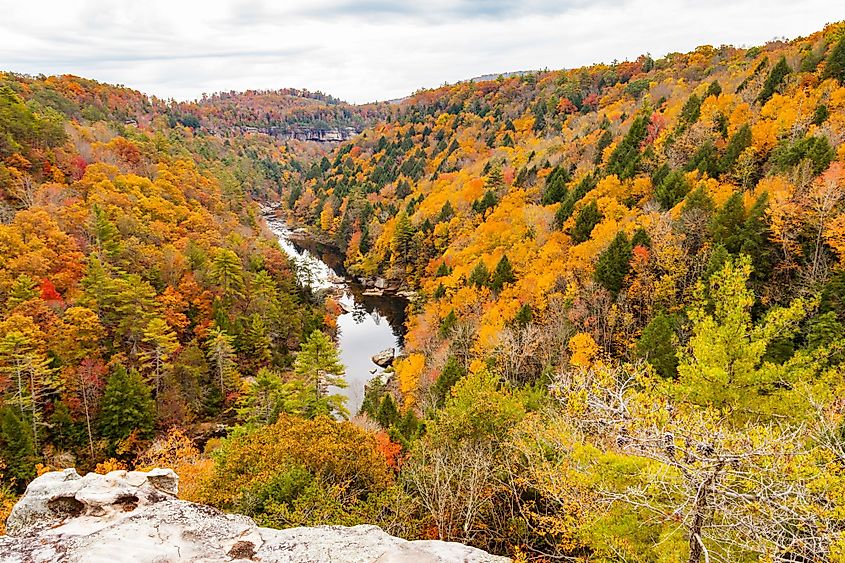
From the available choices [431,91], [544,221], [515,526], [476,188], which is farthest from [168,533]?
[431,91]

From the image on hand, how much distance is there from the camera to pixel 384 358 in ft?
187

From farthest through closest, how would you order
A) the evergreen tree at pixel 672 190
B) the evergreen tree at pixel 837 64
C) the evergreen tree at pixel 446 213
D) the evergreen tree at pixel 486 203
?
the evergreen tree at pixel 446 213, the evergreen tree at pixel 486 203, the evergreen tree at pixel 837 64, the evergreen tree at pixel 672 190

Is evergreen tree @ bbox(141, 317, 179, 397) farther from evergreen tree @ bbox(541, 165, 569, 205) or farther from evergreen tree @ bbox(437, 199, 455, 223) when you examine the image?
evergreen tree @ bbox(437, 199, 455, 223)

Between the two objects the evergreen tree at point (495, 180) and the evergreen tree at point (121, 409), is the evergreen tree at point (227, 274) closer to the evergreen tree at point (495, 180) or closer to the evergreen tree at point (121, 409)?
the evergreen tree at point (121, 409)

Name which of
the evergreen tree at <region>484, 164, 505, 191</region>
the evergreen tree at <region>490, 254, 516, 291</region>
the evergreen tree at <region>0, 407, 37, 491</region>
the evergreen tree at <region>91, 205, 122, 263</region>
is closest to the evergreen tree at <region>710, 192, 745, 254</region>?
the evergreen tree at <region>490, 254, 516, 291</region>

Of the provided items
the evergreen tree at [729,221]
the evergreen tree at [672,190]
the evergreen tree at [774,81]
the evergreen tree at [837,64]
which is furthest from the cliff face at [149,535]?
the evergreen tree at [774,81]

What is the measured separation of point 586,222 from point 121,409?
43.4 meters

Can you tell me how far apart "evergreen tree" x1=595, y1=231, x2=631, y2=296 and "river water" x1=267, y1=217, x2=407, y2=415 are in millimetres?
25039

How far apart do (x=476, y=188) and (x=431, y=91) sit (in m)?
102

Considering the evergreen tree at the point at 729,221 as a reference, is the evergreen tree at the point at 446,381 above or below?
below

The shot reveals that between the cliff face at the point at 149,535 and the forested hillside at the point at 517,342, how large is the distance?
15.3 ft

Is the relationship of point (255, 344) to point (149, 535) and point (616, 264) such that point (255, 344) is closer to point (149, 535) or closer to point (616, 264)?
point (616, 264)

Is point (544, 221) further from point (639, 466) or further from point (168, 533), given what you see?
point (168, 533)

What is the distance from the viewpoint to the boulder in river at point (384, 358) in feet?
185
